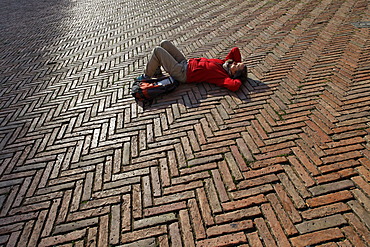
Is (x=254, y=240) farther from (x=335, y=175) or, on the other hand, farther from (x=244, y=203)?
(x=335, y=175)

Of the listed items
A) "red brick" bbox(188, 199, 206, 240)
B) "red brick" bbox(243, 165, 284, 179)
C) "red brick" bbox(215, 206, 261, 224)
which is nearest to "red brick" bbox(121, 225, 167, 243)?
"red brick" bbox(188, 199, 206, 240)

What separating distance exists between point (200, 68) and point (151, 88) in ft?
2.80

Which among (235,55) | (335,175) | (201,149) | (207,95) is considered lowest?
(335,175)

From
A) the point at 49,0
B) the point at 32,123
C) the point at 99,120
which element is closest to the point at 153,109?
the point at 99,120

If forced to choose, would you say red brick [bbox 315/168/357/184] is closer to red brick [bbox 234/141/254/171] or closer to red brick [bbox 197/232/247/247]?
red brick [bbox 234/141/254/171]

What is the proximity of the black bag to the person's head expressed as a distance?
2.94ft

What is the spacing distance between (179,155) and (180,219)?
75cm

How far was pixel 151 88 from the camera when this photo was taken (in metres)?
3.41

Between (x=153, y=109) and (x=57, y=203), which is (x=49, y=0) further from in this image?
(x=57, y=203)

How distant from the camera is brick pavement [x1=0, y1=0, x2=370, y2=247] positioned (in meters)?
1.97

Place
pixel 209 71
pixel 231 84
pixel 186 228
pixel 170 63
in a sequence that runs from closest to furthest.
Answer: pixel 186 228 < pixel 231 84 < pixel 209 71 < pixel 170 63

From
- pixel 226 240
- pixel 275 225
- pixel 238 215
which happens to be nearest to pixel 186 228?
pixel 226 240

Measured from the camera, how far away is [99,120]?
3252 millimetres

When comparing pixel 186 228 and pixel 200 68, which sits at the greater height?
pixel 200 68
